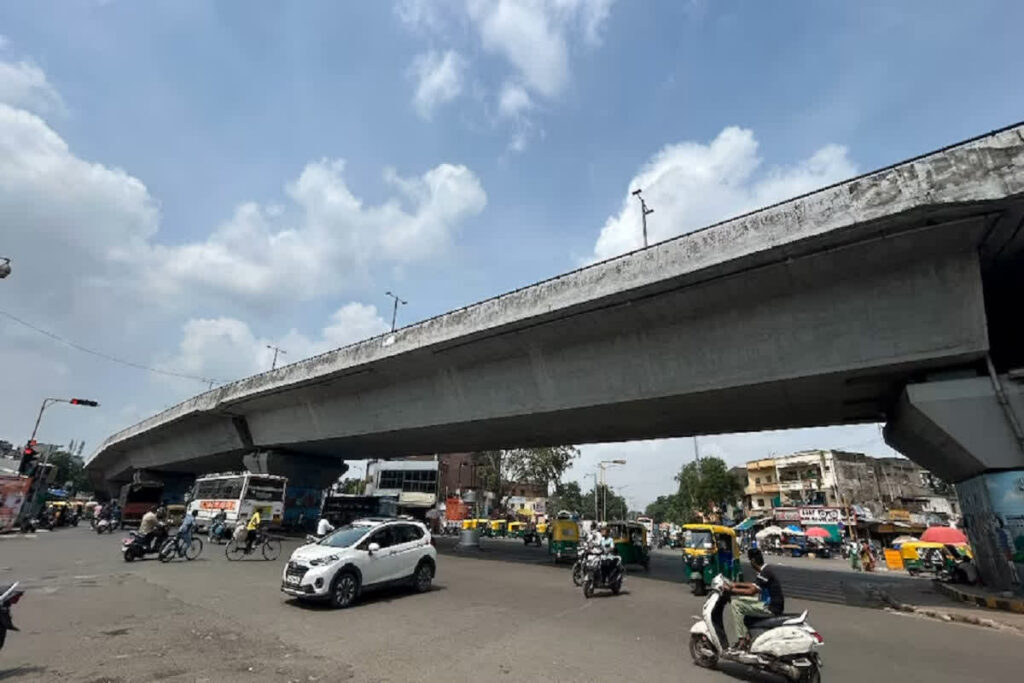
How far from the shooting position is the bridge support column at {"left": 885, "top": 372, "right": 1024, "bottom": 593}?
35.8 feet

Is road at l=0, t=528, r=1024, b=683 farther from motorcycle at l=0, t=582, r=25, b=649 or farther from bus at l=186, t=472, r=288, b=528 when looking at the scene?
bus at l=186, t=472, r=288, b=528

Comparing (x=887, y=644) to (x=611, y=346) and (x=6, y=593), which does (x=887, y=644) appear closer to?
(x=611, y=346)

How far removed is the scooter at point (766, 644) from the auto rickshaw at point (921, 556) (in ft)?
75.8

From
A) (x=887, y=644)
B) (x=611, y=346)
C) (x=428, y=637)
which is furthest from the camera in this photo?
(x=611, y=346)

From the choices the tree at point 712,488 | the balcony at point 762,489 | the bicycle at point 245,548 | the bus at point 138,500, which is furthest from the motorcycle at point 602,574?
the balcony at point 762,489

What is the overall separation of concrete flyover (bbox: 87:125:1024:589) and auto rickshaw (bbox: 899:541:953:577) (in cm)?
1177

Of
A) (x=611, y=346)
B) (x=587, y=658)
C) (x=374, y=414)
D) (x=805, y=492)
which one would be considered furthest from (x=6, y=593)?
(x=805, y=492)

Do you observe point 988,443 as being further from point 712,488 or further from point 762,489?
point 762,489

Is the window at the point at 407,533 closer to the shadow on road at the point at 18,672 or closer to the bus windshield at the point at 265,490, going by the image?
the shadow on road at the point at 18,672

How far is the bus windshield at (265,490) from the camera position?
2430 cm

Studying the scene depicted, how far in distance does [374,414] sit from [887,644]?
1908cm

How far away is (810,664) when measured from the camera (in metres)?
5.87

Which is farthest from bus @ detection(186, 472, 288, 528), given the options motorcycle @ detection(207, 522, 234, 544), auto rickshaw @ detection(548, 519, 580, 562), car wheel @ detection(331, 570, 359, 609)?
car wheel @ detection(331, 570, 359, 609)

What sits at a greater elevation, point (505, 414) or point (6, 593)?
point (505, 414)
